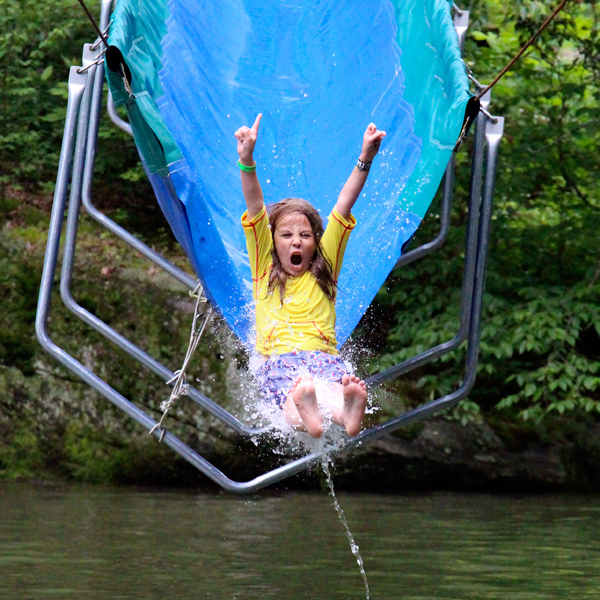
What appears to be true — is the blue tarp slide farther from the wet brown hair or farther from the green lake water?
the green lake water

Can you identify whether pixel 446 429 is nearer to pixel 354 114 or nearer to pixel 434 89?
pixel 354 114

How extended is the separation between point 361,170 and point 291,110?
163cm

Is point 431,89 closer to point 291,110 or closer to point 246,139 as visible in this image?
point 246,139

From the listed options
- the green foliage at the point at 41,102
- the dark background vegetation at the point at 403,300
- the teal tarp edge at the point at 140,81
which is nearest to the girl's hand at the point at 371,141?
the teal tarp edge at the point at 140,81

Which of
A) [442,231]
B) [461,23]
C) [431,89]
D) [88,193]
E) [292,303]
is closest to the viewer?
[292,303]

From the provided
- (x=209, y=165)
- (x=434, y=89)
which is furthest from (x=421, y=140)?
(x=209, y=165)

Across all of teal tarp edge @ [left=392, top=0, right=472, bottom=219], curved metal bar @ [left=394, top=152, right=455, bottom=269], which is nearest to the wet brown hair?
teal tarp edge @ [left=392, top=0, right=472, bottom=219]

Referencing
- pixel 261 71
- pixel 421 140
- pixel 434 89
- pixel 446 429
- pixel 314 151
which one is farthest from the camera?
pixel 446 429

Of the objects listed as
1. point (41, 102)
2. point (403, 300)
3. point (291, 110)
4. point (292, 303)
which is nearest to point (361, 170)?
point (292, 303)

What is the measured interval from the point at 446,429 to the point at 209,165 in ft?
8.27

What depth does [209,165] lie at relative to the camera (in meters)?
4.19

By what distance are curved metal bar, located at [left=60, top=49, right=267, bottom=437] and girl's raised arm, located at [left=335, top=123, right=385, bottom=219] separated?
2.15ft

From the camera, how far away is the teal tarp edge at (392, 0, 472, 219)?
10.8 feet

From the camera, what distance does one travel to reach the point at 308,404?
289 centimetres
